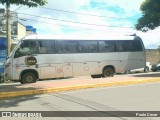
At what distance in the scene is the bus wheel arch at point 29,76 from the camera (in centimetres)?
1922

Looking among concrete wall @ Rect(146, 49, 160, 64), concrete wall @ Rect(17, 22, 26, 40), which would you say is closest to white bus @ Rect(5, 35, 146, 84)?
concrete wall @ Rect(146, 49, 160, 64)

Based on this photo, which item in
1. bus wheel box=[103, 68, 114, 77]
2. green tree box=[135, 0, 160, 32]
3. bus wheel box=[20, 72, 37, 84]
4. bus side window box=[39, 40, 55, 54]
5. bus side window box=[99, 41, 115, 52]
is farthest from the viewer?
green tree box=[135, 0, 160, 32]

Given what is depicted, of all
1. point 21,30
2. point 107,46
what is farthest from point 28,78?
point 21,30

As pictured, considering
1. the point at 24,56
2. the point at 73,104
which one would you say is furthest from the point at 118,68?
the point at 73,104

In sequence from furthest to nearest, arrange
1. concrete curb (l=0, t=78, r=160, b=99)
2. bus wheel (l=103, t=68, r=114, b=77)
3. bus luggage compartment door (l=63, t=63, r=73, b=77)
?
1. bus wheel (l=103, t=68, r=114, b=77)
2. bus luggage compartment door (l=63, t=63, r=73, b=77)
3. concrete curb (l=0, t=78, r=160, b=99)

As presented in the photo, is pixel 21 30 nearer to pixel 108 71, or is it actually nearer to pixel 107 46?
pixel 107 46

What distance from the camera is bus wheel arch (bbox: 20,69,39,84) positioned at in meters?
19.2

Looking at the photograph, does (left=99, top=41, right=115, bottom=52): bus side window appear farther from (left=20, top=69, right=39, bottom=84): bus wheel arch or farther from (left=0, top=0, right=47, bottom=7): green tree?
(left=0, top=0, right=47, bottom=7): green tree

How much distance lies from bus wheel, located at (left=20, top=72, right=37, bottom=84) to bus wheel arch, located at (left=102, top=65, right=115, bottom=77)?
16.1ft

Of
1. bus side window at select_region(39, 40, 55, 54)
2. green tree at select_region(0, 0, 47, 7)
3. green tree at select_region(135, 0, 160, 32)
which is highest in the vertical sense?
green tree at select_region(135, 0, 160, 32)

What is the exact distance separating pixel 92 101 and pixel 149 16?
1671cm

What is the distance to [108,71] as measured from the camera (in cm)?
2214

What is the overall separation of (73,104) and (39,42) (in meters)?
9.99

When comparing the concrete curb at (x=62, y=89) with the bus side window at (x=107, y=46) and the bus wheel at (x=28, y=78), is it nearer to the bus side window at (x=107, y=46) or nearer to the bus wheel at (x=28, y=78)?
the bus wheel at (x=28, y=78)
